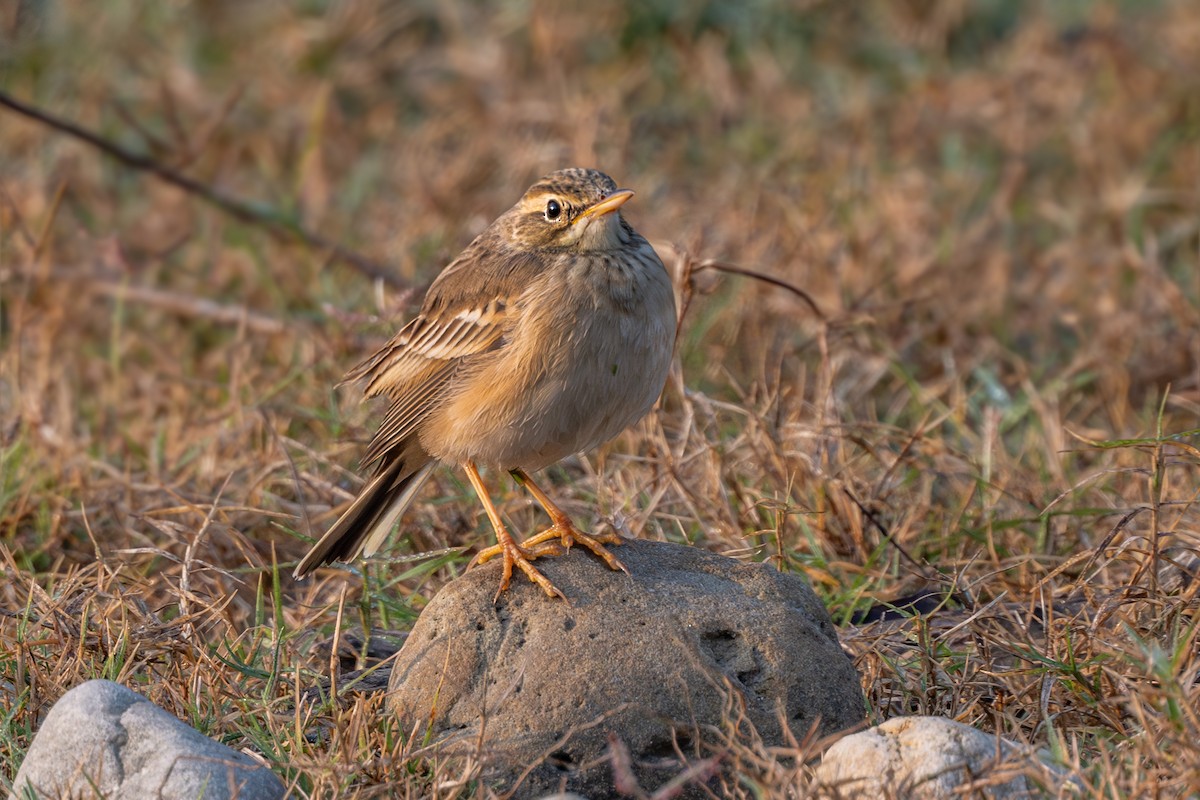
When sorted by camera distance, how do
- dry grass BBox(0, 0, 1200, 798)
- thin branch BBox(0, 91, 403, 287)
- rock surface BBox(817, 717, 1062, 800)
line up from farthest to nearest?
1. thin branch BBox(0, 91, 403, 287)
2. dry grass BBox(0, 0, 1200, 798)
3. rock surface BBox(817, 717, 1062, 800)

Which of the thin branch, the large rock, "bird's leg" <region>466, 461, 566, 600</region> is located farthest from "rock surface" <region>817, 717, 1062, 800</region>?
the thin branch

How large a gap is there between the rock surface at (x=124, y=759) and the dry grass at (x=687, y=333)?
8.7 inches

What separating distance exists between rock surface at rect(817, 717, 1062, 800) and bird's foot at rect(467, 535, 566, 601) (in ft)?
3.41

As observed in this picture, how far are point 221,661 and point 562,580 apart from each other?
1.02 m

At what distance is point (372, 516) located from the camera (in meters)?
5.42

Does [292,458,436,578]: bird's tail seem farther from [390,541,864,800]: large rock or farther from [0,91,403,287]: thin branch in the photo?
[0,91,403,287]: thin branch

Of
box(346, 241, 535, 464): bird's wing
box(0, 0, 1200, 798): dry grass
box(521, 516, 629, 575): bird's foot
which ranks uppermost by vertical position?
box(346, 241, 535, 464): bird's wing

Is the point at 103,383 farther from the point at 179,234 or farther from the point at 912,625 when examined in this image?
the point at 912,625

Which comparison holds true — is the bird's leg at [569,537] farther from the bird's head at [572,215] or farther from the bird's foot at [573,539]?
the bird's head at [572,215]

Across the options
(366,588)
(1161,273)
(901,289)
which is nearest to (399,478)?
(366,588)

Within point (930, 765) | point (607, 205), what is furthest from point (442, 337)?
point (930, 765)

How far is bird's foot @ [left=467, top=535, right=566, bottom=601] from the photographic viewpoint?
4.57 meters

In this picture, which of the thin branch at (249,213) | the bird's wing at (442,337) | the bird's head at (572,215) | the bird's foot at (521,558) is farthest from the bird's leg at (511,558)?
→ the thin branch at (249,213)

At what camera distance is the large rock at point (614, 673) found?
13.8ft
